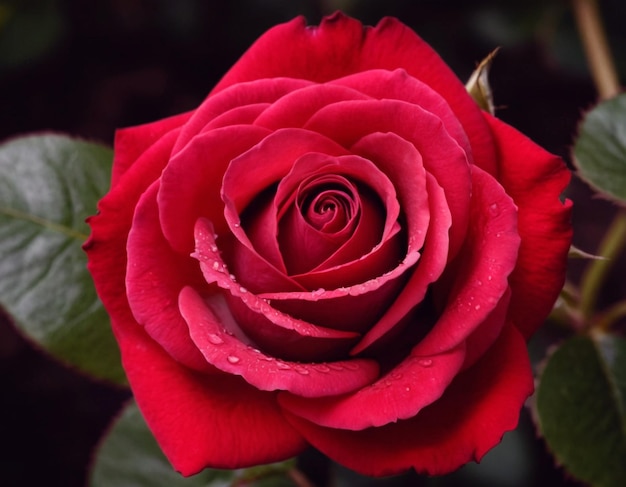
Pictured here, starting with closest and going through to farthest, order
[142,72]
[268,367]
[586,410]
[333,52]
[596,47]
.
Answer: [268,367], [333,52], [586,410], [596,47], [142,72]

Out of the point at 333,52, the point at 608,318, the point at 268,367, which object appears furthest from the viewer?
the point at 608,318

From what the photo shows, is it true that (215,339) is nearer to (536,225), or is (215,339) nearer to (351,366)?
(351,366)

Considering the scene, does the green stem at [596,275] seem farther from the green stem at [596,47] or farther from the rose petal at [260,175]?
the rose petal at [260,175]

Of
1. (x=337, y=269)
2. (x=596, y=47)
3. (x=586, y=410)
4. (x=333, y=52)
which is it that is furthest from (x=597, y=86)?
(x=337, y=269)

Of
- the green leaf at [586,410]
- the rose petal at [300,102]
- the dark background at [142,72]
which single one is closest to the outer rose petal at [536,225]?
the rose petal at [300,102]

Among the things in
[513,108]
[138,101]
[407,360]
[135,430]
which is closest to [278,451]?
[407,360]

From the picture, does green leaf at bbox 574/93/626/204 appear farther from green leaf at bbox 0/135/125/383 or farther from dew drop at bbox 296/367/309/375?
green leaf at bbox 0/135/125/383

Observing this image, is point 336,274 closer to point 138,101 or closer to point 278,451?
point 278,451

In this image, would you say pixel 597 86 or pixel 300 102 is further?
pixel 597 86
